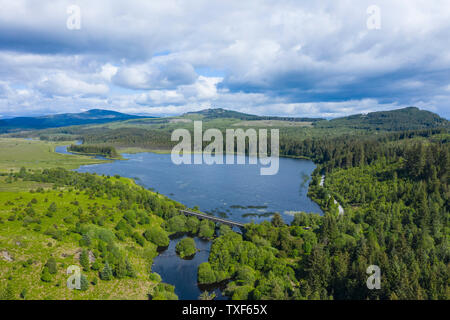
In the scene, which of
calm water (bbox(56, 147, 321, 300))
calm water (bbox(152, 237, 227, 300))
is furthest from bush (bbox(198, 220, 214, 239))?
calm water (bbox(152, 237, 227, 300))

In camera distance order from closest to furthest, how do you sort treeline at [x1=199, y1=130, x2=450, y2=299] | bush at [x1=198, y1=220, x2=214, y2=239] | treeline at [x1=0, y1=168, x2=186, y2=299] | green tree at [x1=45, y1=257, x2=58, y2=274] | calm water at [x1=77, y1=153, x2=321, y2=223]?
treeline at [x1=199, y1=130, x2=450, y2=299] < green tree at [x1=45, y1=257, x2=58, y2=274] < treeline at [x1=0, y1=168, x2=186, y2=299] < bush at [x1=198, y1=220, x2=214, y2=239] < calm water at [x1=77, y1=153, x2=321, y2=223]

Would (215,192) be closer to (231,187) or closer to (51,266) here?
(231,187)

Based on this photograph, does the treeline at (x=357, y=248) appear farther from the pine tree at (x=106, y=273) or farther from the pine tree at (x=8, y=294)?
the pine tree at (x=8, y=294)

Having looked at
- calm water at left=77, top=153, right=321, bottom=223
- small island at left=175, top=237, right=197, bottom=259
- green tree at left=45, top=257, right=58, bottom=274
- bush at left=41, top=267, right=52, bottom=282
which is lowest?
small island at left=175, top=237, right=197, bottom=259

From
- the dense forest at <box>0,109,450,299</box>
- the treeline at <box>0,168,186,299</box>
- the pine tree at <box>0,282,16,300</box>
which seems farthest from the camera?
the treeline at <box>0,168,186,299</box>

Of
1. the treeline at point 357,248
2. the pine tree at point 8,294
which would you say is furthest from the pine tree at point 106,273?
the treeline at point 357,248

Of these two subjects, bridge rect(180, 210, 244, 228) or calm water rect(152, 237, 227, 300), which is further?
bridge rect(180, 210, 244, 228)

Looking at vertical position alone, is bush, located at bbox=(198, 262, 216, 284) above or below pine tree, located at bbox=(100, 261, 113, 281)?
below

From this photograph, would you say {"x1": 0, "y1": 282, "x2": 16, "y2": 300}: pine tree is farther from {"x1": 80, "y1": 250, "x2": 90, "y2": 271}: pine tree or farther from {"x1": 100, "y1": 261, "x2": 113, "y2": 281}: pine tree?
{"x1": 100, "y1": 261, "x2": 113, "y2": 281}: pine tree

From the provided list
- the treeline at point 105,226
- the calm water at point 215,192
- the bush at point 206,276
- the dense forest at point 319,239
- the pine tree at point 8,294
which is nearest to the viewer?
the pine tree at point 8,294
